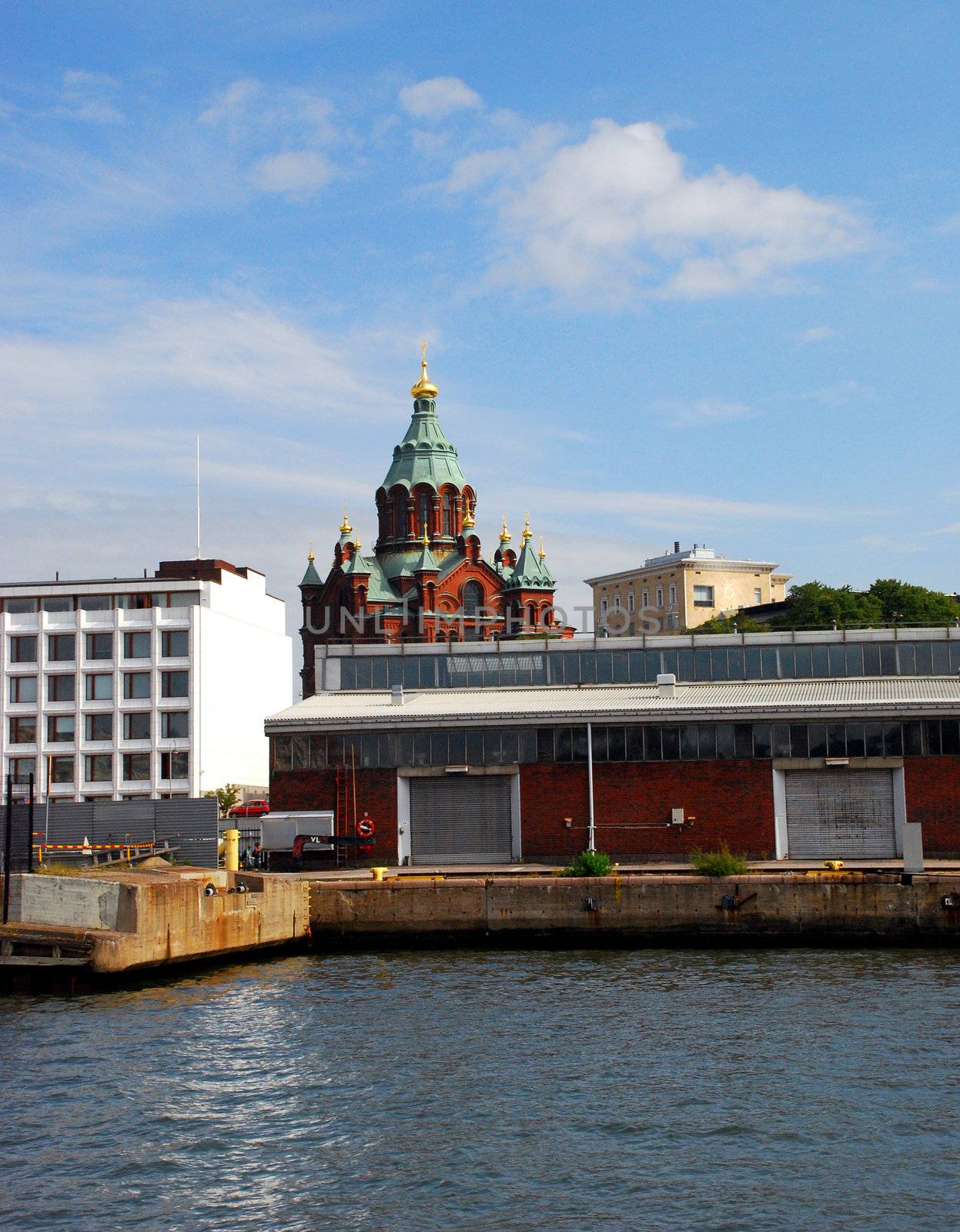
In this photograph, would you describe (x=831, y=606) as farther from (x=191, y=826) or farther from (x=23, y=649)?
(x=191, y=826)

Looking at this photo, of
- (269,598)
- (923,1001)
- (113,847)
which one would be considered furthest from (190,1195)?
(269,598)

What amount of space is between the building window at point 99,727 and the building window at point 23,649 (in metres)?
5.88

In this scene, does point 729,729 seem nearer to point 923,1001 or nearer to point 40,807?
point 923,1001

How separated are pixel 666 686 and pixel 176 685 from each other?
44515 millimetres

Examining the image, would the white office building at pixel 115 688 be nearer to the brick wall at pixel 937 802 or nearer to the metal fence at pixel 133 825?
the metal fence at pixel 133 825

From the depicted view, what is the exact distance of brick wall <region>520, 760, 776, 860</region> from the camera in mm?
53594

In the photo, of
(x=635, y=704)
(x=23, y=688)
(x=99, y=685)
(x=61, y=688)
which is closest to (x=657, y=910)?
(x=635, y=704)

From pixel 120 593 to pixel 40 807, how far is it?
38.3 metres

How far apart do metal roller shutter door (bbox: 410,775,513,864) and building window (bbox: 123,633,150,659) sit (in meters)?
42.5

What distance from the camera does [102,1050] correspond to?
94.0 ft

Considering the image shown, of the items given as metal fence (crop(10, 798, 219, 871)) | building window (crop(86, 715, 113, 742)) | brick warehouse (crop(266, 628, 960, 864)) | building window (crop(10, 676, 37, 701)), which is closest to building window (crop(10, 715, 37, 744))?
building window (crop(10, 676, 37, 701))

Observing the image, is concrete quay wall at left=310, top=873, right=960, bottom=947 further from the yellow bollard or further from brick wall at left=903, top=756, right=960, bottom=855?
brick wall at left=903, top=756, right=960, bottom=855

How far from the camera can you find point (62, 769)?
93312mm

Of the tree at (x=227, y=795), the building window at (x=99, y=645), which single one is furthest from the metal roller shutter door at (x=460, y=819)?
the building window at (x=99, y=645)
